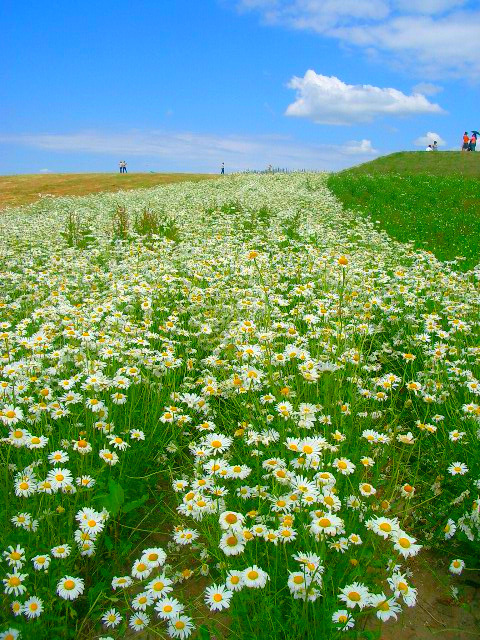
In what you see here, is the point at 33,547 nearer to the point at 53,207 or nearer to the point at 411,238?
the point at 411,238

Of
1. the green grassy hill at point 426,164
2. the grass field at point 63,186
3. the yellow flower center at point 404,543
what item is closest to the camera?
the yellow flower center at point 404,543

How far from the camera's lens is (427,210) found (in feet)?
55.9

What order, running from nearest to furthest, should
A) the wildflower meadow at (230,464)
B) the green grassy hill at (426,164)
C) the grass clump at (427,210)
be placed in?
1. the wildflower meadow at (230,464)
2. the grass clump at (427,210)
3. the green grassy hill at (426,164)

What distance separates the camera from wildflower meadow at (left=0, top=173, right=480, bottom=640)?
2449 mm

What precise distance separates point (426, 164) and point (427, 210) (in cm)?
2319

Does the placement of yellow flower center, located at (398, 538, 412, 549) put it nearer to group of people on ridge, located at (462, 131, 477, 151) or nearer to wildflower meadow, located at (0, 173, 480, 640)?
A: wildflower meadow, located at (0, 173, 480, 640)

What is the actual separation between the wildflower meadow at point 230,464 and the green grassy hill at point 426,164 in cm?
3077

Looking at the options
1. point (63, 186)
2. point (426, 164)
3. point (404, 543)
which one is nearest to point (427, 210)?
point (404, 543)

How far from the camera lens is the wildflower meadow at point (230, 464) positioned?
2449 mm

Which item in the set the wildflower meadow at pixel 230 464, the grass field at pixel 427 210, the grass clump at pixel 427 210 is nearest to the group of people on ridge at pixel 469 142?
the grass field at pixel 427 210

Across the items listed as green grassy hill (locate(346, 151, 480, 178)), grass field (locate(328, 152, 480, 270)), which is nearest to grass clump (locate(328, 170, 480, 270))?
grass field (locate(328, 152, 480, 270))

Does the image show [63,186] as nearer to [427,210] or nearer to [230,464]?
[427,210]

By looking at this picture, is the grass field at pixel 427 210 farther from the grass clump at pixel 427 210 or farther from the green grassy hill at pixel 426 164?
the green grassy hill at pixel 426 164

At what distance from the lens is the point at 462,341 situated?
198 inches
